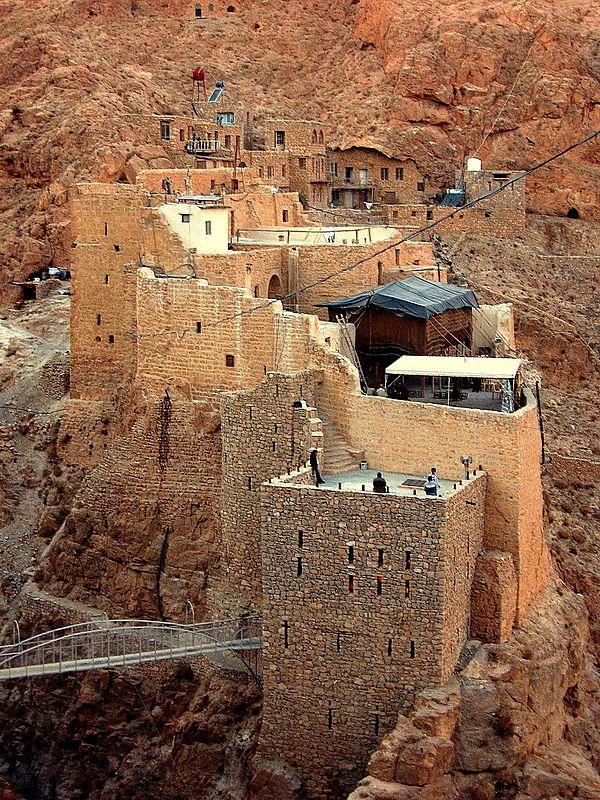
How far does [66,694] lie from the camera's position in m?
49.0

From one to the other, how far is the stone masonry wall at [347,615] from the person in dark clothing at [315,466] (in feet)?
4.34

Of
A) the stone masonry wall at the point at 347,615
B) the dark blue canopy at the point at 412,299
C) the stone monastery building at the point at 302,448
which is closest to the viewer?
the stone masonry wall at the point at 347,615

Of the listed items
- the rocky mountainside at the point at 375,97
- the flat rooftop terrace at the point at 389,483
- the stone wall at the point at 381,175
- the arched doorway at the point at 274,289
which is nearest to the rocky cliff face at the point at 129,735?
the flat rooftop terrace at the point at 389,483

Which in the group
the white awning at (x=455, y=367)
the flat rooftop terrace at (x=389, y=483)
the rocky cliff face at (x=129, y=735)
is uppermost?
the white awning at (x=455, y=367)

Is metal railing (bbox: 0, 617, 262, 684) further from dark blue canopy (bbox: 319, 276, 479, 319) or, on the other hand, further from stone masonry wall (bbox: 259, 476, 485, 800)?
dark blue canopy (bbox: 319, 276, 479, 319)

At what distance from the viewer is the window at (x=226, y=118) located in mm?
70419

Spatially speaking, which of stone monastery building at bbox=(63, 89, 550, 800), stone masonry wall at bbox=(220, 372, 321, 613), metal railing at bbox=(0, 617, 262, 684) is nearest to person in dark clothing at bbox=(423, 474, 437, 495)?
stone monastery building at bbox=(63, 89, 550, 800)

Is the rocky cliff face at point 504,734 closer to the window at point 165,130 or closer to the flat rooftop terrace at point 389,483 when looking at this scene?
the flat rooftop terrace at point 389,483

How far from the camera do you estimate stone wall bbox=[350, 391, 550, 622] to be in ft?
142

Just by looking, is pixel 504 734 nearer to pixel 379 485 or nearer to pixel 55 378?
pixel 379 485

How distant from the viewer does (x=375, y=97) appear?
235 ft

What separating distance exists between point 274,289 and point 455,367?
7228mm

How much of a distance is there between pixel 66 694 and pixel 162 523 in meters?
4.92

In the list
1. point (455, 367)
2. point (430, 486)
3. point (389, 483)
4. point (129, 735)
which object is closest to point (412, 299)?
point (455, 367)
